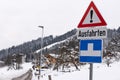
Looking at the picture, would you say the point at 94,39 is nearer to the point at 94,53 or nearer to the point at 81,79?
the point at 94,53

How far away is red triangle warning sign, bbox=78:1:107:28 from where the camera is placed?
362 inches

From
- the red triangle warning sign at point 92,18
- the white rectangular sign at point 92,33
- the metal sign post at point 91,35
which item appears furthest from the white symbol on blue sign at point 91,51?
the red triangle warning sign at point 92,18

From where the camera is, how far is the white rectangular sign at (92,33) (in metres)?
9.06

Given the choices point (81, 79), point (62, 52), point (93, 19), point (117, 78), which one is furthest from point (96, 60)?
point (62, 52)

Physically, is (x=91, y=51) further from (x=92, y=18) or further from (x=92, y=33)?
(x=92, y=18)

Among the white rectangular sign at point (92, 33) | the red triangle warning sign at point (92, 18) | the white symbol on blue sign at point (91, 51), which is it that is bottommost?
the white symbol on blue sign at point (91, 51)

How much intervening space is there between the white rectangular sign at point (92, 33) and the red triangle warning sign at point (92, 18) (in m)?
0.10

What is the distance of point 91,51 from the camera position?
9289 millimetres

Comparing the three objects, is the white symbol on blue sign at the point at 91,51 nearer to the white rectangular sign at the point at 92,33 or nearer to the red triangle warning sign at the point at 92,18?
the white rectangular sign at the point at 92,33

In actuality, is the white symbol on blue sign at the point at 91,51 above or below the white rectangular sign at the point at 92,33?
below

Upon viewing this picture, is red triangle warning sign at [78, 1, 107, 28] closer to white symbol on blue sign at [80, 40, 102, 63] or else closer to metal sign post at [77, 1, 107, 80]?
metal sign post at [77, 1, 107, 80]

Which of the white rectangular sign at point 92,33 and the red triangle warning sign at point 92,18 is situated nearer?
the white rectangular sign at point 92,33

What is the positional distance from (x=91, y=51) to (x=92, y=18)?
0.80 m

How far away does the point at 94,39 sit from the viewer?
9227 millimetres
